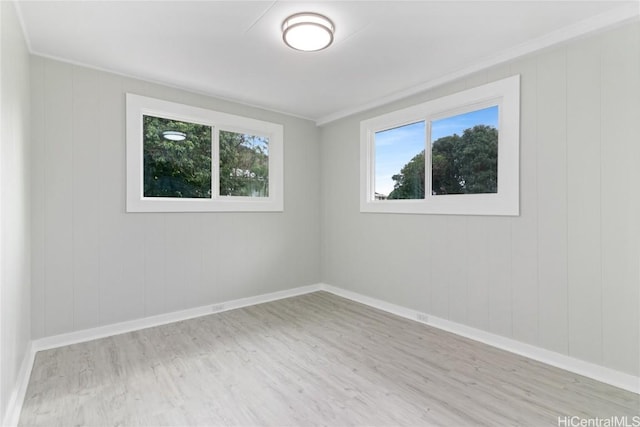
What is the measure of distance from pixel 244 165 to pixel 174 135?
914mm

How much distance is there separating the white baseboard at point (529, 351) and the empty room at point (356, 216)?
2 cm

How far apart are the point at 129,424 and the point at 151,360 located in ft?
2.65

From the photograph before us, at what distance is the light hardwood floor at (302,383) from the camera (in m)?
1.87

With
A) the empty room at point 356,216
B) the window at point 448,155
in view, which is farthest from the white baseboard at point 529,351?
the window at point 448,155

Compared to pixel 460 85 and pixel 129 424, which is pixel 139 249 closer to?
pixel 129 424

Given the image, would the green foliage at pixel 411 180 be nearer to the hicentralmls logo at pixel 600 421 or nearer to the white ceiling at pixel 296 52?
the white ceiling at pixel 296 52

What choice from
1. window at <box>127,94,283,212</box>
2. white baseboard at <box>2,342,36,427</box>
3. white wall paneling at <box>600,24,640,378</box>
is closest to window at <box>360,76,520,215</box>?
white wall paneling at <box>600,24,640,378</box>

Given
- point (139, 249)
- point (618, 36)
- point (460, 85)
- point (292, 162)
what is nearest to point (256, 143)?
point (292, 162)

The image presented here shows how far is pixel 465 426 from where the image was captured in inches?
69.8

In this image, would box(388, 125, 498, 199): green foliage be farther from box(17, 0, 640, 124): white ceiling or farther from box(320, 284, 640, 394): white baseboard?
box(320, 284, 640, 394): white baseboard

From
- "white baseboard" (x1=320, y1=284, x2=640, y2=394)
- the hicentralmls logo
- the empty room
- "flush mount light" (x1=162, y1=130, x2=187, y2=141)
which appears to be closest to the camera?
the hicentralmls logo

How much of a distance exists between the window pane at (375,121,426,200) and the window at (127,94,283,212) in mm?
1356

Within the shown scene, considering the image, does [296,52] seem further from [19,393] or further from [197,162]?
[19,393]

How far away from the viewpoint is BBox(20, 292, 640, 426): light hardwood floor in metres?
1.87
